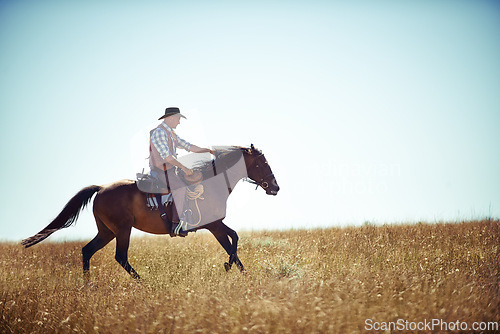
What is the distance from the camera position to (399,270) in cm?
615

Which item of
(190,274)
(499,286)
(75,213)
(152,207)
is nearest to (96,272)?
(75,213)

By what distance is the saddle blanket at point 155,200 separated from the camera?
24.1 ft

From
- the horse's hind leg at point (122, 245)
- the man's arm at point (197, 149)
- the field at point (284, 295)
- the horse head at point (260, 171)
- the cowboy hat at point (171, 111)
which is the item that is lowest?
the field at point (284, 295)

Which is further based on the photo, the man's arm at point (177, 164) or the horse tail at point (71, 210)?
the horse tail at point (71, 210)

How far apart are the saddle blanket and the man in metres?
0.09

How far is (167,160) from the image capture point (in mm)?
7195

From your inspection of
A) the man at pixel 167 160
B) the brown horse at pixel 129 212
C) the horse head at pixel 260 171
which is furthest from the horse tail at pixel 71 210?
the horse head at pixel 260 171

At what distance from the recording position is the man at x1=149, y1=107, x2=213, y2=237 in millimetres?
7250

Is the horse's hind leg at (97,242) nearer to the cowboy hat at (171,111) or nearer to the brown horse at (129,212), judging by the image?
the brown horse at (129,212)

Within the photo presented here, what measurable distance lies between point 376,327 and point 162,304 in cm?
275

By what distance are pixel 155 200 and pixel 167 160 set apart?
906mm

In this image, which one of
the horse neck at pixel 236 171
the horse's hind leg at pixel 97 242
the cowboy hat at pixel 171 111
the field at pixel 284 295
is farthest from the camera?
the horse neck at pixel 236 171

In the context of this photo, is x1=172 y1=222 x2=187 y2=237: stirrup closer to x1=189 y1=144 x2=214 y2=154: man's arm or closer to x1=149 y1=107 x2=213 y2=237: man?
x1=149 y1=107 x2=213 y2=237: man

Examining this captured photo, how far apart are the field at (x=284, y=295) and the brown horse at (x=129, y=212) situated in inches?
22.8
